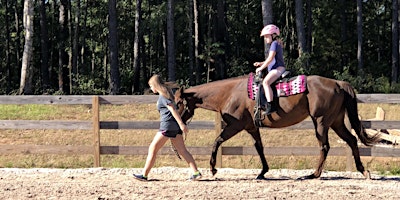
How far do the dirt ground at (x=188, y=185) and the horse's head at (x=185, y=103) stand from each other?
3.34 ft

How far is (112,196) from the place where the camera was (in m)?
7.33

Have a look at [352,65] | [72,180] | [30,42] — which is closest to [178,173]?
[72,180]

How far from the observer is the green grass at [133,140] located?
10.9m

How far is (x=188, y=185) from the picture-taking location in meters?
8.20

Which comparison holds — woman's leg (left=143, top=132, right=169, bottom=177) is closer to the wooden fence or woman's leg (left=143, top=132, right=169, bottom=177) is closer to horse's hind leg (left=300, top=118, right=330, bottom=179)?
the wooden fence

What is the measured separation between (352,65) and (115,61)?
19018 millimetres

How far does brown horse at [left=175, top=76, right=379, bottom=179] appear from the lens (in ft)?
28.8

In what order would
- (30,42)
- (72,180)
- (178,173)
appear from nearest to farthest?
(72,180), (178,173), (30,42)

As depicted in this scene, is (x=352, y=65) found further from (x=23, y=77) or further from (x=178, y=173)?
(x=178, y=173)

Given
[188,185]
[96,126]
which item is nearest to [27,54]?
[96,126]

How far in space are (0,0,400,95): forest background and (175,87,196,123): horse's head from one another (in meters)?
21.6

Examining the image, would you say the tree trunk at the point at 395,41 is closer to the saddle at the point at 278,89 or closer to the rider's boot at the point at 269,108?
the saddle at the point at 278,89

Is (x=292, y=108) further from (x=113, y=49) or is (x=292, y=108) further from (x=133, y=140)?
(x=113, y=49)

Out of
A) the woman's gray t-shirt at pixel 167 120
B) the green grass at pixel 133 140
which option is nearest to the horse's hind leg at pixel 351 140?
the green grass at pixel 133 140
